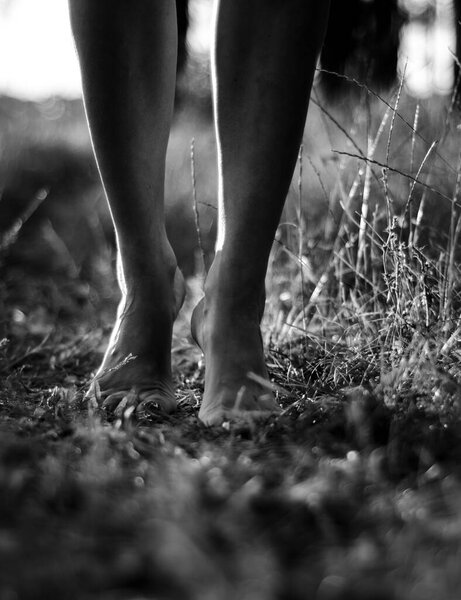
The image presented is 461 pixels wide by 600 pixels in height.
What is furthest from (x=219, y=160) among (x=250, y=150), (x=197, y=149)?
(x=197, y=149)

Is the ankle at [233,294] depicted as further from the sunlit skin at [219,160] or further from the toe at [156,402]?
the toe at [156,402]

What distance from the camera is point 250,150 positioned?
1.32m

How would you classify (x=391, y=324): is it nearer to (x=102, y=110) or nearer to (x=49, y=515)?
(x=102, y=110)

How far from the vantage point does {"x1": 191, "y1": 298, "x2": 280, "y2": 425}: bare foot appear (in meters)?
1.24

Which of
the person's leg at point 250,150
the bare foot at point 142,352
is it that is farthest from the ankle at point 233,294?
the bare foot at point 142,352

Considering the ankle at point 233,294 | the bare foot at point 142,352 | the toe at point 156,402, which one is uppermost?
the ankle at point 233,294

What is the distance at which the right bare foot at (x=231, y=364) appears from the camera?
1.24m

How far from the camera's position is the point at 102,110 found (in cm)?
143

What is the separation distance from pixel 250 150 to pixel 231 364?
15.5 inches

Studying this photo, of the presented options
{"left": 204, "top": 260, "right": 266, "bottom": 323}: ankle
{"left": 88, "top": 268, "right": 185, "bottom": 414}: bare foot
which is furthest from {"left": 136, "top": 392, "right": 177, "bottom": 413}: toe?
{"left": 204, "top": 260, "right": 266, "bottom": 323}: ankle

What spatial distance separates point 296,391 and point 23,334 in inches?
43.5

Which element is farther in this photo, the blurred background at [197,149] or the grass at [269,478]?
the blurred background at [197,149]

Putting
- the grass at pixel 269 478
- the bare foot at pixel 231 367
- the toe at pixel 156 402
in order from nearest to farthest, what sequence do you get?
1. the grass at pixel 269 478
2. the bare foot at pixel 231 367
3. the toe at pixel 156 402

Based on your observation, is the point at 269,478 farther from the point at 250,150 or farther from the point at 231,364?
the point at 250,150
